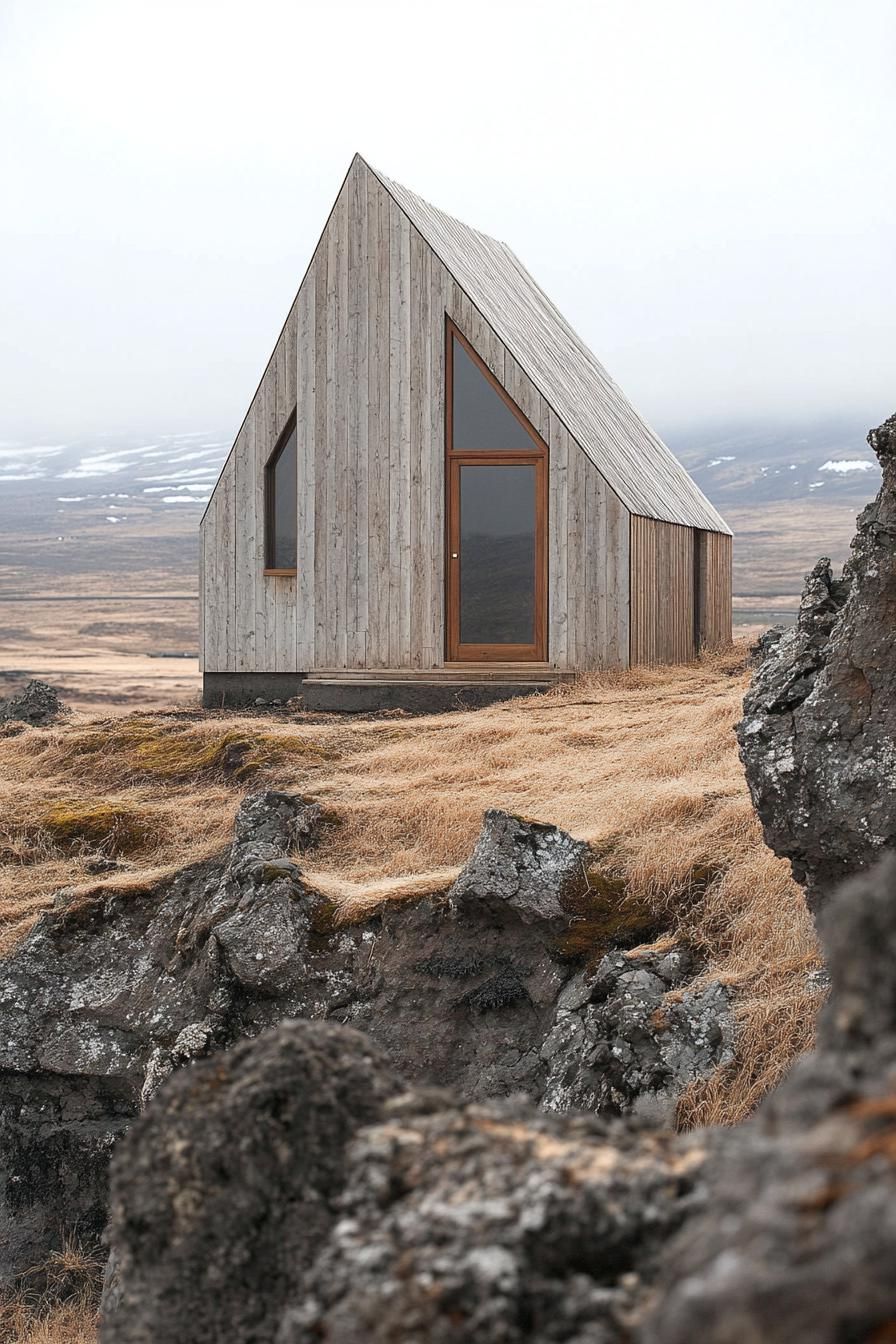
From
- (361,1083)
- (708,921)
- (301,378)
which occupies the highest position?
(301,378)

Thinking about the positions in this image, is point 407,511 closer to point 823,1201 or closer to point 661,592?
point 661,592

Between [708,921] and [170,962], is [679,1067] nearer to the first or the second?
[708,921]

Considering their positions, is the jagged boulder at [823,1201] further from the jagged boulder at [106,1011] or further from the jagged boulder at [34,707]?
the jagged boulder at [34,707]

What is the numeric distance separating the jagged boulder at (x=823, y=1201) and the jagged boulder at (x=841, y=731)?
4547 millimetres

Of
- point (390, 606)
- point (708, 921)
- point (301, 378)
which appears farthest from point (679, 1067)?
point (301, 378)

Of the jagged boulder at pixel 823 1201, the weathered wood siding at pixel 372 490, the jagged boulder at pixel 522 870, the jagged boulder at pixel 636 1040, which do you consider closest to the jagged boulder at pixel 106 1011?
the jagged boulder at pixel 522 870

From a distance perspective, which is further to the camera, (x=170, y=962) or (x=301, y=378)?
(x=301, y=378)

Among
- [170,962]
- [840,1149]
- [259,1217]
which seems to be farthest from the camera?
[170,962]

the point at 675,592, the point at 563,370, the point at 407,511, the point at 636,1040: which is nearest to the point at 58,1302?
the point at 636,1040

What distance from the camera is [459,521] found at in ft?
59.4

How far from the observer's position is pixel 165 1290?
2.68 metres

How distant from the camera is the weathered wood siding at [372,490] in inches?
699

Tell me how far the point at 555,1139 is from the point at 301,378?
17464 millimetres

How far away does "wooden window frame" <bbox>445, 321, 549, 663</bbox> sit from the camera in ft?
58.5
